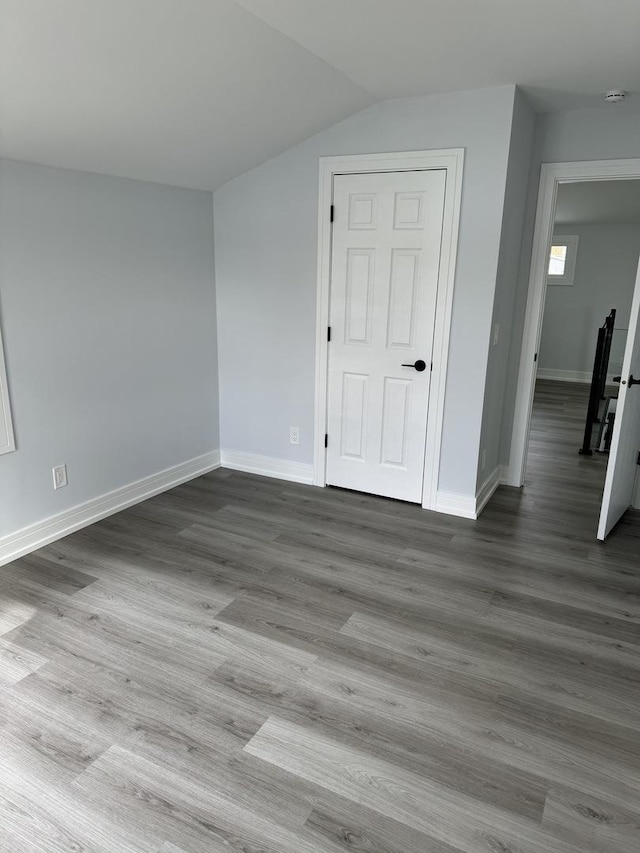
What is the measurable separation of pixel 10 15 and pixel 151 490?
268 centimetres

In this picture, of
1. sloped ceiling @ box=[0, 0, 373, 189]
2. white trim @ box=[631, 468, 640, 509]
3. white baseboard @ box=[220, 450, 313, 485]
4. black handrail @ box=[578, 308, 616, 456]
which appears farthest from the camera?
black handrail @ box=[578, 308, 616, 456]

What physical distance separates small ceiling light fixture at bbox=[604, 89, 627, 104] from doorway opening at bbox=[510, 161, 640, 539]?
414 mm

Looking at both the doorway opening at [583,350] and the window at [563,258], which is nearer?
the doorway opening at [583,350]

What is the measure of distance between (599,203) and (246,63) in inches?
200

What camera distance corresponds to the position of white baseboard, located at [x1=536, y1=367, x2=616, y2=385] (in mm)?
8688

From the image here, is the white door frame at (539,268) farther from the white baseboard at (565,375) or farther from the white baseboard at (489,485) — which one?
the white baseboard at (565,375)

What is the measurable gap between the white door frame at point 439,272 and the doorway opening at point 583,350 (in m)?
0.82

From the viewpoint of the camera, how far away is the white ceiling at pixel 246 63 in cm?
218

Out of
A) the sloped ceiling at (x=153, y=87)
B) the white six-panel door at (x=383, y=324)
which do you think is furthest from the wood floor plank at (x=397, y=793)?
the sloped ceiling at (x=153, y=87)

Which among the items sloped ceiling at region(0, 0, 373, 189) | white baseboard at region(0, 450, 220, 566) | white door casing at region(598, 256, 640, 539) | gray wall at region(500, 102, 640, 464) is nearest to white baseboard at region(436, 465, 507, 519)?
white door casing at region(598, 256, 640, 539)

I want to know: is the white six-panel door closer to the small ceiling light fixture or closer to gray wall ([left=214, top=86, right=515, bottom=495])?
gray wall ([left=214, top=86, right=515, bottom=495])

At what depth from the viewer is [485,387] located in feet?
11.5

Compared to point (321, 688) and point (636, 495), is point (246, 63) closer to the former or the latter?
point (321, 688)

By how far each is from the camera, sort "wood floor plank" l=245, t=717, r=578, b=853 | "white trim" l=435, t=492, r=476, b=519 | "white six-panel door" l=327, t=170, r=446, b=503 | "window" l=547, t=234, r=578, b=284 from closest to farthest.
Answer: "wood floor plank" l=245, t=717, r=578, b=853 < "white six-panel door" l=327, t=170, r=446, b=503 < "white trim" l=435, t=492, r=476, b=519 < "window" l=547, t=234, r=578, b=284
